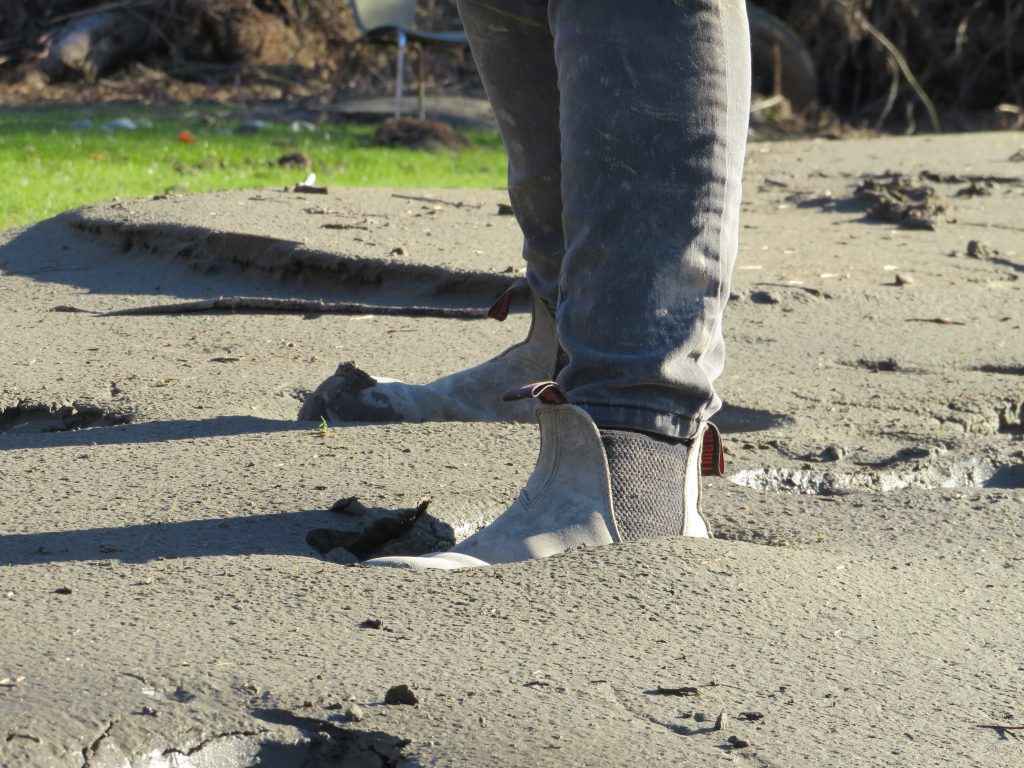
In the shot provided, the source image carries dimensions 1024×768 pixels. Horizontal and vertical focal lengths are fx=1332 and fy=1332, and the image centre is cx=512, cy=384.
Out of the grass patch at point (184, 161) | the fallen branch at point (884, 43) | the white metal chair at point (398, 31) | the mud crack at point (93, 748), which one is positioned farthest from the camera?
the fallen branch at point (884, 43)

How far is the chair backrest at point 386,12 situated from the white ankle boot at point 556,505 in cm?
862

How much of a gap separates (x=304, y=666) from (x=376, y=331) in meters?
1.88

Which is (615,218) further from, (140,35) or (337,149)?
(140,35)

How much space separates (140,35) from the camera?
13.5 m

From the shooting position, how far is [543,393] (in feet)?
5.54

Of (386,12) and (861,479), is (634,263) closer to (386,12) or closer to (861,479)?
(861,479)

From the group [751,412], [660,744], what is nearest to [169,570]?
[660,744]

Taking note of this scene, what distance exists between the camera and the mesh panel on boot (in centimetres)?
169

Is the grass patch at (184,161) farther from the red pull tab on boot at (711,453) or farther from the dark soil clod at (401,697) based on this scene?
the dark soil clod at (401,697)

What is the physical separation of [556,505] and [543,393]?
14 centimetres

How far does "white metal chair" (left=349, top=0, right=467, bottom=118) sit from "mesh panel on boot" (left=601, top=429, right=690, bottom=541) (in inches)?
312

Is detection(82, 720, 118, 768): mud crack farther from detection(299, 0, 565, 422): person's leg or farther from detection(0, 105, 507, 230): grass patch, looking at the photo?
detection(0, 105, 507, 230): grass patch

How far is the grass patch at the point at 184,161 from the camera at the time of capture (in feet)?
19.7

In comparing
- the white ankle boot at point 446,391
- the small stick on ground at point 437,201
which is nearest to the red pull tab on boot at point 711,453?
the white ankle boot at point 446,391
